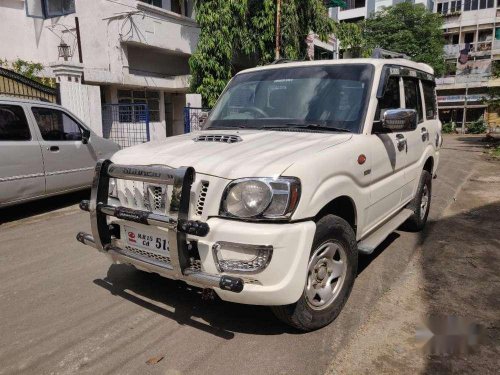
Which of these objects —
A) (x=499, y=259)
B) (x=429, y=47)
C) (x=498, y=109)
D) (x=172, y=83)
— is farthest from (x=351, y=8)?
(x=499, y=259)

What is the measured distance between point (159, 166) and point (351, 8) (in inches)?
1902

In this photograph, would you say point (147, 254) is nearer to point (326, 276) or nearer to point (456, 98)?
point (326, 276)

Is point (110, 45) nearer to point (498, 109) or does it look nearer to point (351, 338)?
point (351, 338)

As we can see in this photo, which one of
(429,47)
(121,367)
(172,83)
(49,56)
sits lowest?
(121,367)

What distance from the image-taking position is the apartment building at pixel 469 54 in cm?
3978

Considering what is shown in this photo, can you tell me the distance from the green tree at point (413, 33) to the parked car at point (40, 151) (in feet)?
108

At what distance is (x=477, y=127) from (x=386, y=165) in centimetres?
4092

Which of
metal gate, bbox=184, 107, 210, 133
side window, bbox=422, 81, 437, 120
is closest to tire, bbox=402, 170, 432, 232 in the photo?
side window, bbox=422, 81, 437, 120

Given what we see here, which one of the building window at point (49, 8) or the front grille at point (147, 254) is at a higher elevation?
the building window at point (49, 8)

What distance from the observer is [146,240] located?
2750 mm

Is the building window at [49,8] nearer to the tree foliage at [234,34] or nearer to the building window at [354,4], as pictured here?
the tree foliage at [234,34]

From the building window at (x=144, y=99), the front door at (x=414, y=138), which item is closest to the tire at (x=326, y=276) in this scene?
the front door at (x=414, y=138)

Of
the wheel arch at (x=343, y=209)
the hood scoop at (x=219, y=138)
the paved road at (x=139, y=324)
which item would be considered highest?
the hood scoop at (x=219, y=138)

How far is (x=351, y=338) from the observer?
273 cm
